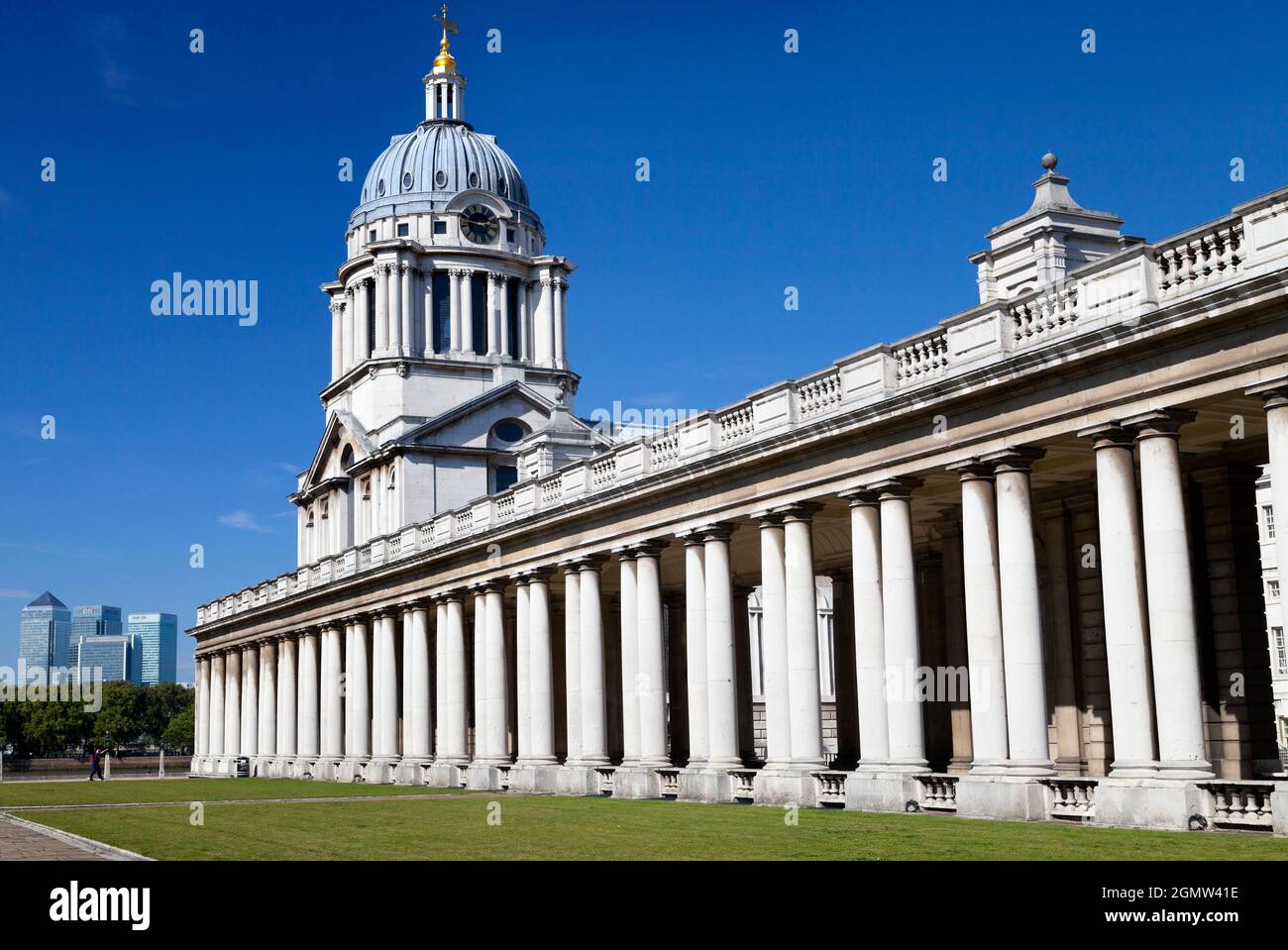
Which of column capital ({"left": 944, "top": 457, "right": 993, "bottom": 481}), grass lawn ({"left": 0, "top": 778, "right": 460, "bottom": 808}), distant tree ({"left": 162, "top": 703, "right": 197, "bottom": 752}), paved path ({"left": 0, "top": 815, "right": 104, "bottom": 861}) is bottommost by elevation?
grass lawn ({"left": 0, "top": 778, "right": 460, "bottom": 808})

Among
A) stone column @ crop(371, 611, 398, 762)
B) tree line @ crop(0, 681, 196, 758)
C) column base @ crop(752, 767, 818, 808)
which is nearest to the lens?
column base @ crop(752, 767, 818, 808)

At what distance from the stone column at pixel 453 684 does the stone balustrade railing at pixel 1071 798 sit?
3281 centimetres

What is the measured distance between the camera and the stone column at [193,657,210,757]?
94.9 meters

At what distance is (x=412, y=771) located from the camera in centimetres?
6106

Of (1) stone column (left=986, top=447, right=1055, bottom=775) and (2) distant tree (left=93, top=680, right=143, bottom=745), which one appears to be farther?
(2) distant tree (left=93, top=680, right=143, bottom=745)

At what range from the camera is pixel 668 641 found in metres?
59.9

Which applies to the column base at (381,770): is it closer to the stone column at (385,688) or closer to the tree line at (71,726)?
the stone column at (385,688)

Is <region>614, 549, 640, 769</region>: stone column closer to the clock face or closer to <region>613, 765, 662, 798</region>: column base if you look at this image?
<region>613, 765, 662, 798</region>: column base

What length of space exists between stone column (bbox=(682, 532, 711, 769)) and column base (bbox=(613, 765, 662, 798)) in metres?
1.29

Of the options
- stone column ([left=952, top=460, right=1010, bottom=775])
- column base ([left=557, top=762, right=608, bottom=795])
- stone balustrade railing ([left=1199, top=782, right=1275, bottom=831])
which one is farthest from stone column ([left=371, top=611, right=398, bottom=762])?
stone balustrade railing ([left=1199, top=782, right=1275, bottom=831])

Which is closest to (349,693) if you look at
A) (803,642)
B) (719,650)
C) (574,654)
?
(574,654)

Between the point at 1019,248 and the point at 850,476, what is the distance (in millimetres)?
17460
